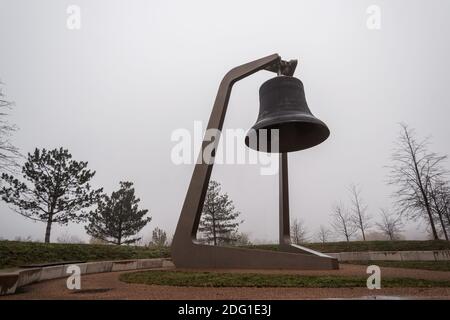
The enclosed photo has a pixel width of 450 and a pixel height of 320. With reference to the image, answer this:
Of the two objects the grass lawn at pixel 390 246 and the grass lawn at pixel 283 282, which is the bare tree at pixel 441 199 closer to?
the grass lawn at pixel 390 246

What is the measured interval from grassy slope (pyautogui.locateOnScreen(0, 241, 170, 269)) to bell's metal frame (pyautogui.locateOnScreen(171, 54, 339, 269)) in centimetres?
537

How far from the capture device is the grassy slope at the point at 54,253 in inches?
325

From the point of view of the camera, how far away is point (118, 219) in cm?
2436

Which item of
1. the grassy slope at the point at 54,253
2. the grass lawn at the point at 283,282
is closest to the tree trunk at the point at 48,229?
the grassy slope at the point at 54,253

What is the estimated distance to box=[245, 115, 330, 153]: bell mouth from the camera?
6859 millimetres

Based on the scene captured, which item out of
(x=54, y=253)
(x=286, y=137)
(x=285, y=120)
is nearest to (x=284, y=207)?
(x=286, y=137)

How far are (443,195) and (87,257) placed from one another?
20816 millimetres

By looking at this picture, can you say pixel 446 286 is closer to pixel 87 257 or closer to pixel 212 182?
pixel 87 257

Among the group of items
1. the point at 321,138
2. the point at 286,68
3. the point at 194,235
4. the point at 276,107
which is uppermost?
the point at 286,68

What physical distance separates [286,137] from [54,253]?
8973 mm

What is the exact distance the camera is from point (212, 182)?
92.3 feet

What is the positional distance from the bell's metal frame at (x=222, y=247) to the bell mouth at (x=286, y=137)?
2.14 ft

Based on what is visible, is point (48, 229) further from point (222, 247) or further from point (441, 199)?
point (441, 199)
